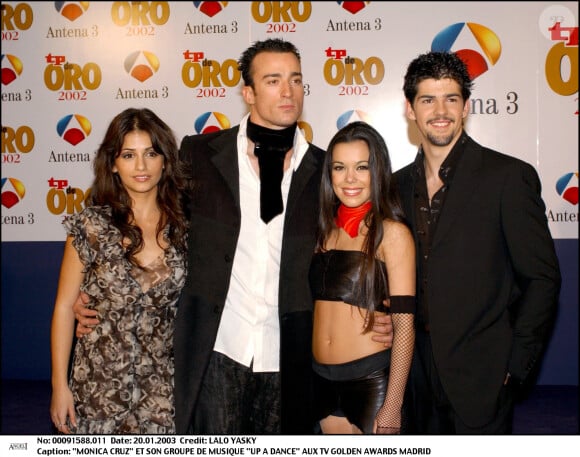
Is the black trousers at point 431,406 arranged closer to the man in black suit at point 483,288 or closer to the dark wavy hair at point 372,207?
the man in black suit at point 483,288

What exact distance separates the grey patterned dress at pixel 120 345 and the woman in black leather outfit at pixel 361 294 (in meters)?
0.64

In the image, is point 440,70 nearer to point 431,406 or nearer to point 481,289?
point 481,289

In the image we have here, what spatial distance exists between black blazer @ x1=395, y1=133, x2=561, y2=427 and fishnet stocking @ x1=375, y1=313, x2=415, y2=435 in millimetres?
180

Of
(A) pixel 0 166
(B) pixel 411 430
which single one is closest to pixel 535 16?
(B) pixel 411 430

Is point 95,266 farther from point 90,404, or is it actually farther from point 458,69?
point 458,69

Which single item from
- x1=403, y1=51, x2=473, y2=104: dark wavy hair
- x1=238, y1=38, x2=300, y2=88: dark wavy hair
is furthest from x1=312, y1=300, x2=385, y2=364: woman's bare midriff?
x1=238, y1=38, x2=300, y2=88: dark wavy hair

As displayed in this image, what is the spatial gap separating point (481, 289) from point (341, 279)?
0.57 metres

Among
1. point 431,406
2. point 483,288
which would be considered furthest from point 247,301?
point 483,288

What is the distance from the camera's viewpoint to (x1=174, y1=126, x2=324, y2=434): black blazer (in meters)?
2.75

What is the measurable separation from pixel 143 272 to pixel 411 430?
1.32 m

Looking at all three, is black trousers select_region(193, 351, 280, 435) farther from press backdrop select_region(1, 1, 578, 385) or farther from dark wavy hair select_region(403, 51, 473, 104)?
press backdrop select_region(1, 1, 578, 385)

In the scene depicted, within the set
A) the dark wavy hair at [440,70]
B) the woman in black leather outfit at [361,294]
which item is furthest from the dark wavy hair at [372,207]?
the dark wavy hair at [440,70]

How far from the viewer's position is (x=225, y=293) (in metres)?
2.81

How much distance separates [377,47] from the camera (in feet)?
18.3
